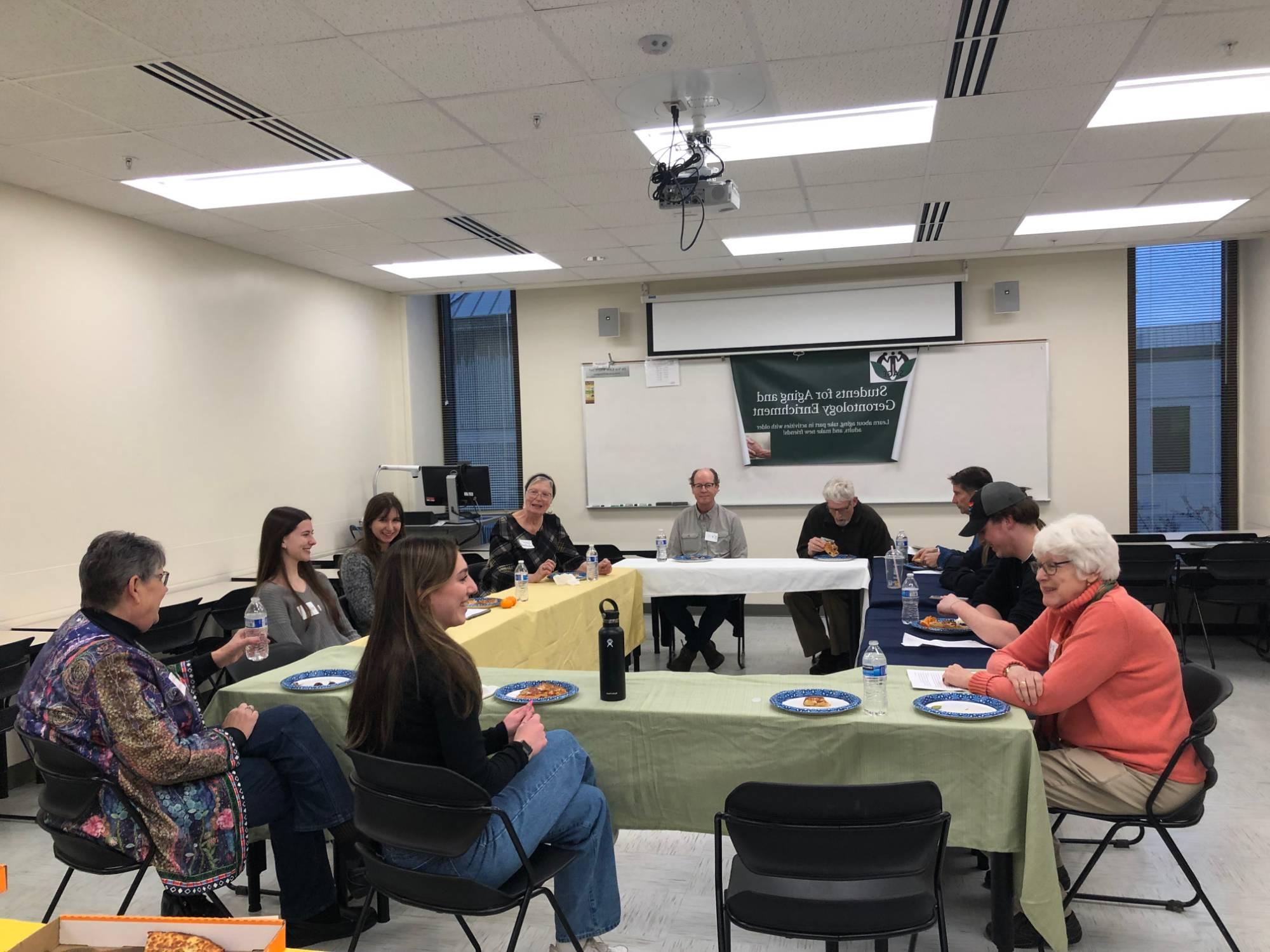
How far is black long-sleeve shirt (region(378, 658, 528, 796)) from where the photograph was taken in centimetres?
201

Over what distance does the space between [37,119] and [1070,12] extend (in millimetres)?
3675

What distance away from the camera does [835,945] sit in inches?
79.9

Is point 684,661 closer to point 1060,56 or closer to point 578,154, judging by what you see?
point 578,154

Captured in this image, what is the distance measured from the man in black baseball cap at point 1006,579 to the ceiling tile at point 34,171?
4173 mm

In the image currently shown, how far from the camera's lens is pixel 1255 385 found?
652 cm

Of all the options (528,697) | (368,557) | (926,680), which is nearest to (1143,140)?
(926,680)

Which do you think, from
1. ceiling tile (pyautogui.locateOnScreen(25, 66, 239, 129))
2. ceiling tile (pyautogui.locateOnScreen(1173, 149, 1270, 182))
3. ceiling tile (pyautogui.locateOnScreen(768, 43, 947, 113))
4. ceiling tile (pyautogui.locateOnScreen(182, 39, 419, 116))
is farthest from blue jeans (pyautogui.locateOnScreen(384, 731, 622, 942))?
ceiling tile (pyautogui.locateOnScreen(1173, 149, 1270, 182))

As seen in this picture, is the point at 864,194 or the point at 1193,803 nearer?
the point at 1193,803

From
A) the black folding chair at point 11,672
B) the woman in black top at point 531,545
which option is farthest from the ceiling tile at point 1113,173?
the black folding chair at point 11,672

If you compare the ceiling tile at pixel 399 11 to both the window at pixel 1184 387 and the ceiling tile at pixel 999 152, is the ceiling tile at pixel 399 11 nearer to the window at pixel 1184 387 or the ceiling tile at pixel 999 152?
the ceiling tile at pixel 999 152

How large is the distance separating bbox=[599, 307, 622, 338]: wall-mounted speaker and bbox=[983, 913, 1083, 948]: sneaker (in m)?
5.78

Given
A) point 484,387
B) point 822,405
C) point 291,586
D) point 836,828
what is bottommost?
point 836,828

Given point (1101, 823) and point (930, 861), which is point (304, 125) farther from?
point (1101, 823)

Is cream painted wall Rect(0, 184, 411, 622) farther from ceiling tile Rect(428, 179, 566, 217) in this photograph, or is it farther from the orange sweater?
the orange sweater
